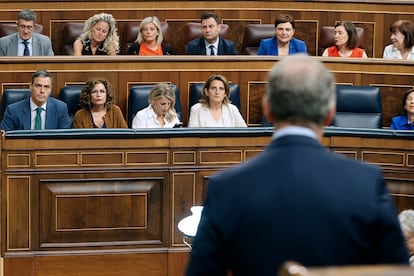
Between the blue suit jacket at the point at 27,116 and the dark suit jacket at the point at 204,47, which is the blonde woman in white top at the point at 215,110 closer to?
the blue suit jacket at the point at 27,116

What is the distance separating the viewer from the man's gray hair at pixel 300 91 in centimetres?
183

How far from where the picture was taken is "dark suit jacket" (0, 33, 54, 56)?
23.5ft

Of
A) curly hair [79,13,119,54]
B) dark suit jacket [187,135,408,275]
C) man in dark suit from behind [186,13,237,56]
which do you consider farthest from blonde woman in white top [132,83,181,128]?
dark suit jacket [187,135,408,275]

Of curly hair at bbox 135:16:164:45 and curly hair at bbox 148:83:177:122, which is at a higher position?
curly hair at bbox 135:16:164:45

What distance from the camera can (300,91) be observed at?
6.03 ft

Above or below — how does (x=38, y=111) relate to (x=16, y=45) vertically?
below

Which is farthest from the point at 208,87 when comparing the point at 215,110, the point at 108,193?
the point at 108,193

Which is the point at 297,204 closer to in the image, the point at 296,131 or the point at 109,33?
the point at 296,131

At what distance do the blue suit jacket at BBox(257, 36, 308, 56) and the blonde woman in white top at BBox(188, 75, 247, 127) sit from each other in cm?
108

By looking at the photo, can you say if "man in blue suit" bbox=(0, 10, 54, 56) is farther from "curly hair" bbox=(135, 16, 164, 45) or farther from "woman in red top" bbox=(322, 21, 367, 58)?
"woman in red top" bbox=(322, 21, 367, 58)

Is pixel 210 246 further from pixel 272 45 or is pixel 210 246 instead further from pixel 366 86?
pixel 272 45

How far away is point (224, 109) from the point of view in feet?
20.8

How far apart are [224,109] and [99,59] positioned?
0.89 m

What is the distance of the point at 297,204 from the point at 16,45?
18.5ft
